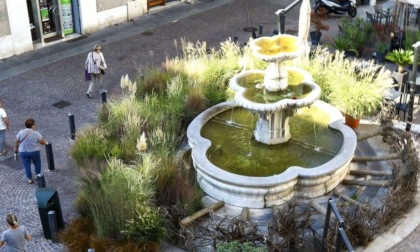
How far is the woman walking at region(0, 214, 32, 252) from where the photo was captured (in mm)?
8680

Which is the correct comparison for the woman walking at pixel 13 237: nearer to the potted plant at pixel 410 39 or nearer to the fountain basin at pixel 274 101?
the fountain basin at pixel 274 101

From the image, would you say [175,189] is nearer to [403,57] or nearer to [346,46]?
[403,57]

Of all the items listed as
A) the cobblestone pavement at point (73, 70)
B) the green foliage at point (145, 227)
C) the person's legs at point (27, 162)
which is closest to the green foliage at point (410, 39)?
the cobblestone pavement at point (73, 70)

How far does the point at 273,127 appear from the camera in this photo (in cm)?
1149

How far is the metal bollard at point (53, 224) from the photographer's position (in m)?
9.59

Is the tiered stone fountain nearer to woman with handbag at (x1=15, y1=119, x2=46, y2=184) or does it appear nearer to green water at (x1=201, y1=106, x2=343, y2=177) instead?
green water at (x1=201, y1=106, x2=343, y2=177)

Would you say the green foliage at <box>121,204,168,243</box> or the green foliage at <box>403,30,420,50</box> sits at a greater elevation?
the green foliage at <box>403,30,420,50</box>

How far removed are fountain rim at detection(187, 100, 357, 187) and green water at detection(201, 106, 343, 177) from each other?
0.19m

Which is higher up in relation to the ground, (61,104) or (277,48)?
(277,48)

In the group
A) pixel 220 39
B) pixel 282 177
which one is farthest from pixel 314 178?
pixel 220 39

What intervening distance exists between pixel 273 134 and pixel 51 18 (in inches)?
436

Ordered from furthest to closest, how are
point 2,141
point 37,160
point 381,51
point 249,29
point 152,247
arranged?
point 249,29
point 381,51
point 2,141
point 37,160
point 152,247

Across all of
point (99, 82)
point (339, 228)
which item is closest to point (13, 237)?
point (339, 228)

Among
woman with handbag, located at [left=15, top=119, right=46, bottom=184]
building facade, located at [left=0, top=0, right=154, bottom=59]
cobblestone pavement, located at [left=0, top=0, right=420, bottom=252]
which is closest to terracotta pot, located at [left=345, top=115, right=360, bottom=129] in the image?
cobblestone pavement, located at [left=0, top=0, right=420, bottom=252]
